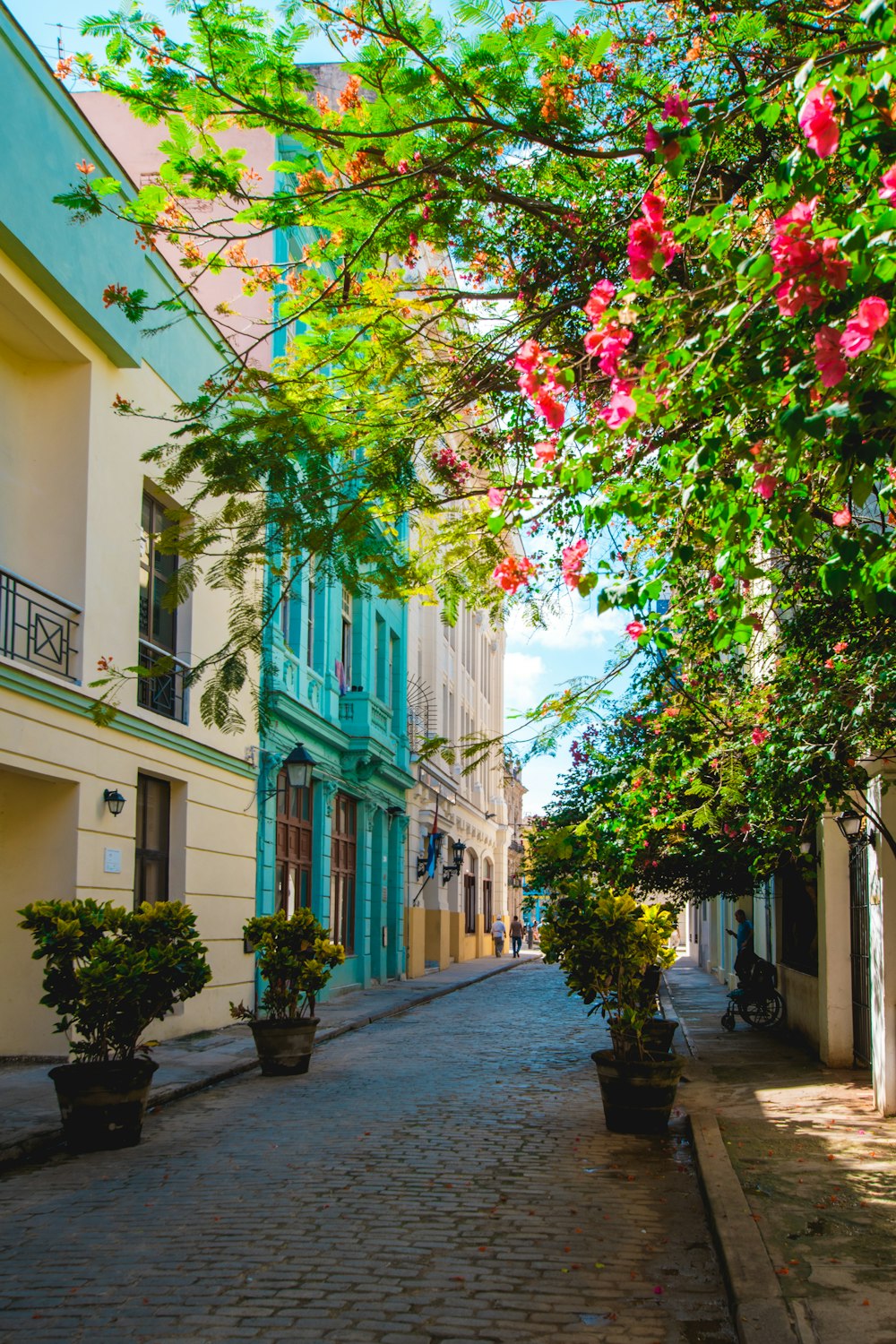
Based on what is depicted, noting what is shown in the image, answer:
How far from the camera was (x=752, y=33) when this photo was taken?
6762mm

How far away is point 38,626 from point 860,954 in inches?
346

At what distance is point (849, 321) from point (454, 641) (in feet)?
111

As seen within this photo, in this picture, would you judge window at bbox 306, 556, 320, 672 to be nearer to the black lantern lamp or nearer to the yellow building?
the black lantern lamp

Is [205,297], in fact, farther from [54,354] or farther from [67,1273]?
[67,1273]

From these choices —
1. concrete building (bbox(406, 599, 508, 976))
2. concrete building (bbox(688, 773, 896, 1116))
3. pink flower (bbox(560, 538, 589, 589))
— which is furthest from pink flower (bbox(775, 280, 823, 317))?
concrete building (bbox(406, 599, 508, 976))

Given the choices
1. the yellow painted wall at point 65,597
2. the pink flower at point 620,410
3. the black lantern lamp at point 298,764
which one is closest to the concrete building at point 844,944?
the pink flower at point 620,410

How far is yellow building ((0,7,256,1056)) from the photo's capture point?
1160 centimetres

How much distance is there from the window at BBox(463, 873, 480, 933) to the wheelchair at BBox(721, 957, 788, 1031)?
23986 millimetres

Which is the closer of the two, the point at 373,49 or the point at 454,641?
the point at 373,49

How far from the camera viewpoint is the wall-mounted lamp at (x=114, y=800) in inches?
518

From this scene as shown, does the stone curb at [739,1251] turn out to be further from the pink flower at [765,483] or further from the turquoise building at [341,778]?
the turquoise building at [341,778]

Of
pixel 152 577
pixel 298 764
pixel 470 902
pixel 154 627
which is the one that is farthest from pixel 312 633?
pixel 470 902

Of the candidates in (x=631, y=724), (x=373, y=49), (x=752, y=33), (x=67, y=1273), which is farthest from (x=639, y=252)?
(x=631, y=724)

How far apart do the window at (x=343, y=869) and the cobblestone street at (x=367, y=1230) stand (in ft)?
40.3
